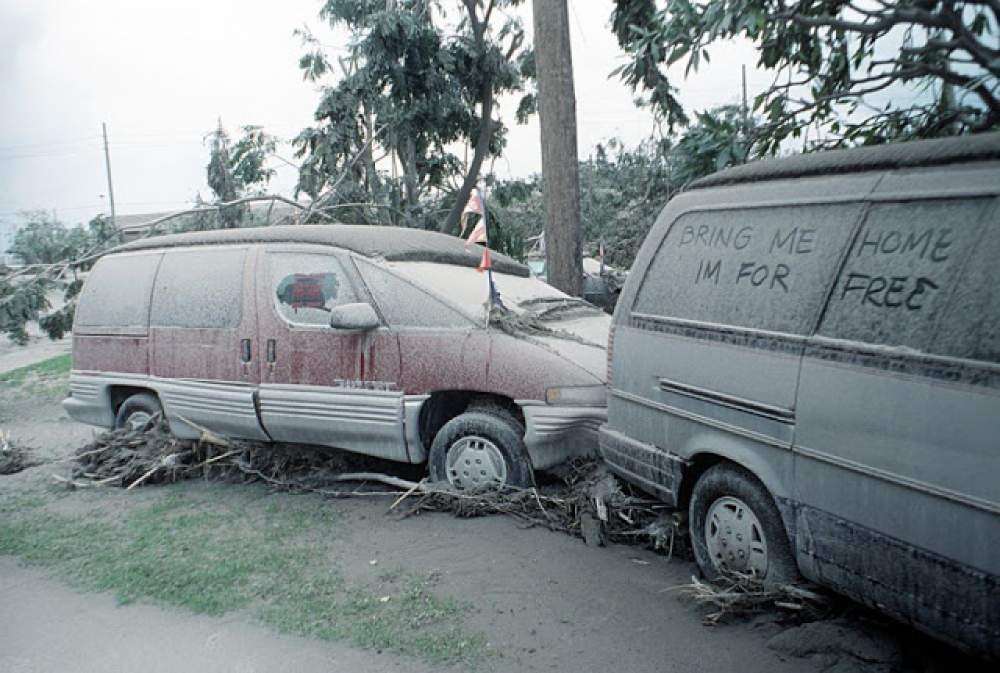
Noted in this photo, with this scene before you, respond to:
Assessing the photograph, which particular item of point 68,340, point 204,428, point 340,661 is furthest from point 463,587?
point 68,340

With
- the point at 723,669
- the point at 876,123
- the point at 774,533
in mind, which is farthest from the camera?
the point at 876,123

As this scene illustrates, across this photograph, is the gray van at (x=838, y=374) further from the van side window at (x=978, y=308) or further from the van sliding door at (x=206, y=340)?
the van sliding door at (x=206, y=340)

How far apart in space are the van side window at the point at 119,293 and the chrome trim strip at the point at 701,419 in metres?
4.24

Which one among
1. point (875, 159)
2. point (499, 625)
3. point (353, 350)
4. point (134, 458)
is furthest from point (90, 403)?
point (875, 159)

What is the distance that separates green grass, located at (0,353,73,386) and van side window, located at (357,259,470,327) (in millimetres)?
8961

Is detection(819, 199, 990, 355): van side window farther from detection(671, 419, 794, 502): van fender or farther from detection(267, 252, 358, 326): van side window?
detection(267, 252, 358, 326): van side window

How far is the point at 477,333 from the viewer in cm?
514

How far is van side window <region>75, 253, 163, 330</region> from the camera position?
6691 millimetres

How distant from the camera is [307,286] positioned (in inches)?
227

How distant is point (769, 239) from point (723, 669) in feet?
5.93

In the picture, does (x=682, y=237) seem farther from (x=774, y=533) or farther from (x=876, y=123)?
(x=876, y=123)

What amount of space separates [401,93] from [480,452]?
903cm

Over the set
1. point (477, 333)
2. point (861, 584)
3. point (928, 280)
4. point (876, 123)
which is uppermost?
point (876, 123)

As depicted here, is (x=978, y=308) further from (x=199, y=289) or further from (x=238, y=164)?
(x=238, y=164)
